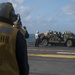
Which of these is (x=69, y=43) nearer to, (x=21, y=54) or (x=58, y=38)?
(x=58, y=38)

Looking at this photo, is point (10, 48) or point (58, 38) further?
point (58, 38)

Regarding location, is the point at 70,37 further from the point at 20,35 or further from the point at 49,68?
the point at 20,35

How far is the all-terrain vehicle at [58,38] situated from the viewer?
106ft

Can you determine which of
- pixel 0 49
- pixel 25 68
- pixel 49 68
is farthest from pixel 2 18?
pixel 49 68

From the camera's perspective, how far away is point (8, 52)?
3.68 meters

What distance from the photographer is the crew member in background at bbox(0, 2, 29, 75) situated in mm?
3674

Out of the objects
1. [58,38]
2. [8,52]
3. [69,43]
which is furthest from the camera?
[58,38]

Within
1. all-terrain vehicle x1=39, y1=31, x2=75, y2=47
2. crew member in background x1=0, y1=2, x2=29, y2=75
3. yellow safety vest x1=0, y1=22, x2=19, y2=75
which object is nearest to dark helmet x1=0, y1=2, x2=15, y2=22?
crew member in background x1=0, y1=2, x2=29, y2=75

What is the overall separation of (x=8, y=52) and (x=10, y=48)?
52 millimetres

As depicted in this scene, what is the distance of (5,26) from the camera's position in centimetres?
379

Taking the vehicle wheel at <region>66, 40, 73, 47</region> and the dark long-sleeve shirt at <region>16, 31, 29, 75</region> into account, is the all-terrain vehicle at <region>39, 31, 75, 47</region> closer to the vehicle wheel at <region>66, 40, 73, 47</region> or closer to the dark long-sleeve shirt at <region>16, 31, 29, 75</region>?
the vehicle wheel at <region>66, 40, 73, 47</region>

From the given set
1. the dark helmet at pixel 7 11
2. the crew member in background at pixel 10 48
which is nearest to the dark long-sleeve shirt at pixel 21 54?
the crew member in background at pixel 10 48

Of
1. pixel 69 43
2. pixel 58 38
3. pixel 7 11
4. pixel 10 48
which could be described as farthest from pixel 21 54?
pixel 58 38

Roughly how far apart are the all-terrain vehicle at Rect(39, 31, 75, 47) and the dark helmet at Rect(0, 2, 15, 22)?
2834cm
